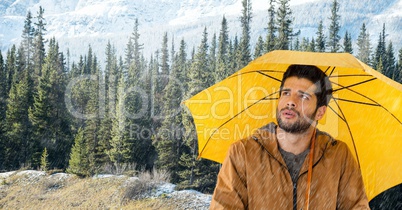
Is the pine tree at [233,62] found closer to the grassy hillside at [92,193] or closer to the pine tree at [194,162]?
the pine tree at [194,162]

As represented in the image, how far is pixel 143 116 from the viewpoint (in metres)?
47.5

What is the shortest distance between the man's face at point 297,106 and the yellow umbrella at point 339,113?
0.76m

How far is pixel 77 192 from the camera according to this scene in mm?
18328

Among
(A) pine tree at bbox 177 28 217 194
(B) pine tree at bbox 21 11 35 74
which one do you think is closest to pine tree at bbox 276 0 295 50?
(A) pine tree at bbox 177 28 217 194

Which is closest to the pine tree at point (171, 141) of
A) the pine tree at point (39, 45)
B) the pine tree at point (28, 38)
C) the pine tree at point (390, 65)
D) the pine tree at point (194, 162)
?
the pine tree at point (194, 162)

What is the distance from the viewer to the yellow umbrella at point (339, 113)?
4172mm

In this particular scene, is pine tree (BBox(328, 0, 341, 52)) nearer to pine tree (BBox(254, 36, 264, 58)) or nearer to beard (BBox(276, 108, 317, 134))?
pine tree (BBox(254, 36, 264, 58))

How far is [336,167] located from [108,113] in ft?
160

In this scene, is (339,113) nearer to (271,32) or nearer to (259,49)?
(271,32)

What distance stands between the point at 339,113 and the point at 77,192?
1622cm

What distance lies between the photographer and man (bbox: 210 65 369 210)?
10.3 ft

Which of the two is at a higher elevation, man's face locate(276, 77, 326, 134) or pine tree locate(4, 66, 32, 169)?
man's face locate(276, 77, 326, 134)

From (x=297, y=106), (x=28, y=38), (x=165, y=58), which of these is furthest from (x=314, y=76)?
(x=165, y=58)

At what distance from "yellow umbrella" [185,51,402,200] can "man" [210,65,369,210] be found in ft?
2.95
